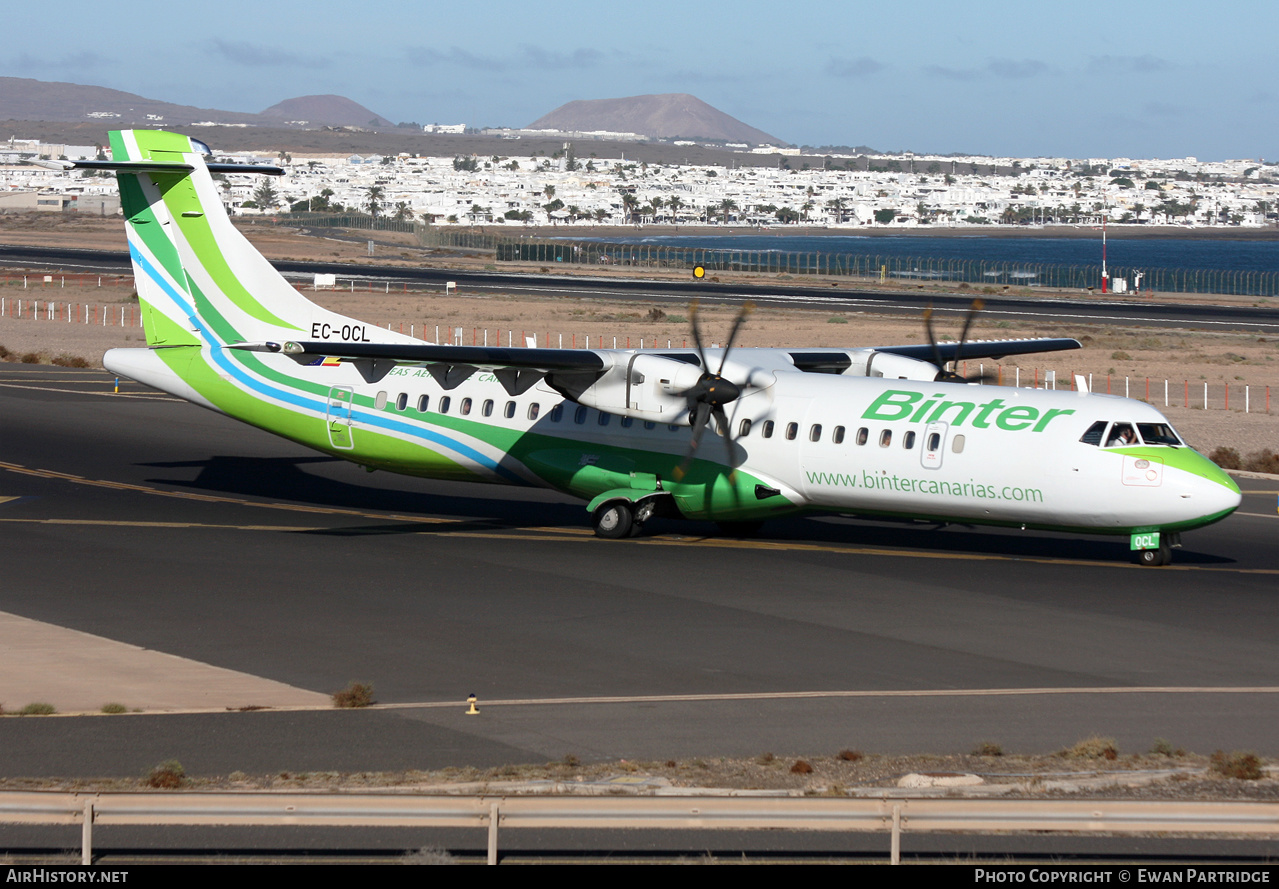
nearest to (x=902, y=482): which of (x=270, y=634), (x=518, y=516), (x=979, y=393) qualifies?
(x=979, y=393)

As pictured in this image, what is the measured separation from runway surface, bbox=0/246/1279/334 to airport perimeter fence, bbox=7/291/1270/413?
1425cm

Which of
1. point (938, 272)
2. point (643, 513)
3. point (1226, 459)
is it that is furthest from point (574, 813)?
point (938, 272)

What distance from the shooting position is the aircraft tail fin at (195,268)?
30.8m

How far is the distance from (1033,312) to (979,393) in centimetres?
6331

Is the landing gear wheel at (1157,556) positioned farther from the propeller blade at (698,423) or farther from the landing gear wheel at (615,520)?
the landing gear wheel at (615,520)

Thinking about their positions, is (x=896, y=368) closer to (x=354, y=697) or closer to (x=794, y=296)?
(x=354, y=697)

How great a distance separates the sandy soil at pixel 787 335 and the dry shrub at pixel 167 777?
34698 mm

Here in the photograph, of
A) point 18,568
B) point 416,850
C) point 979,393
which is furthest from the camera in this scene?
point 979,393

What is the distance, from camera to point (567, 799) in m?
9.29

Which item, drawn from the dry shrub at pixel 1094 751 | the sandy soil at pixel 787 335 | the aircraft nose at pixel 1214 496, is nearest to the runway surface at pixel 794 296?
the sandy soil at pixel 787 335

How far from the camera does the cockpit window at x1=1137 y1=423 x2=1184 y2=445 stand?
23.4m

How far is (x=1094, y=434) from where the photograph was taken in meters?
23.5

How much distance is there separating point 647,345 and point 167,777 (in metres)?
52.8

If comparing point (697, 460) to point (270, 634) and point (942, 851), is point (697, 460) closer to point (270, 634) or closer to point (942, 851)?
point (270, 634)
